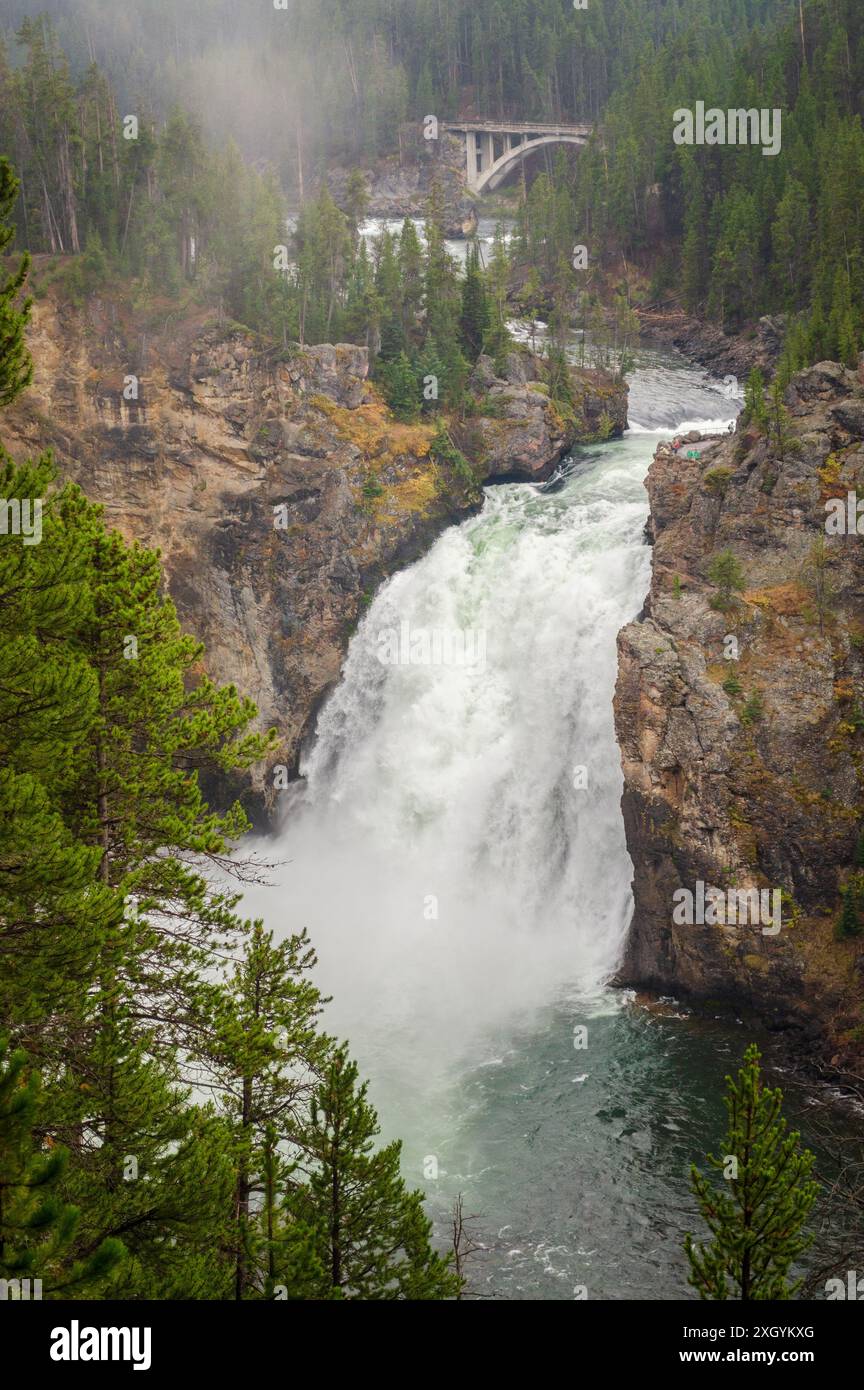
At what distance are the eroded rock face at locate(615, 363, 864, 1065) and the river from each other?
253 centimetres

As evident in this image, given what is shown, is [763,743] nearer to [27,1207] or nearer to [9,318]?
[9,318]

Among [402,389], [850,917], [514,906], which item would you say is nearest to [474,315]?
[402,389]

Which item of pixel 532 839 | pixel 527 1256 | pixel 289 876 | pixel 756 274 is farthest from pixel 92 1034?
pixel 756 274

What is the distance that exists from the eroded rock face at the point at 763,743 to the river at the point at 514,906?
2.53 meters

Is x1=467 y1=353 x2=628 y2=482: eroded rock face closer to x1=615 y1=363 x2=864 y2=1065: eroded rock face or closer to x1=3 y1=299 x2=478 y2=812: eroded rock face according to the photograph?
x1=3 y1=299 x2=478 y2=812: eroded rock face

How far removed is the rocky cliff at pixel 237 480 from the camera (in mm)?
53625

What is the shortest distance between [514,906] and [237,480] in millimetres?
25994

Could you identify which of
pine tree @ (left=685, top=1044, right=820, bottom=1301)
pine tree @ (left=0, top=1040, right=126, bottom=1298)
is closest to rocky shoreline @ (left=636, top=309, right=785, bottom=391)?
pine tree @ (left=685, top=1044, right=820, bottom=1301)

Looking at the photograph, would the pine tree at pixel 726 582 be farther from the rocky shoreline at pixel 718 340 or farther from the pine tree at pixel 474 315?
the rocky shoreline at pixel 718 340

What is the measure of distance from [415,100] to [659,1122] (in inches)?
5523

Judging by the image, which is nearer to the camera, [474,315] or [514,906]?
[514,906]

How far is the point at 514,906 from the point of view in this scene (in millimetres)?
42938

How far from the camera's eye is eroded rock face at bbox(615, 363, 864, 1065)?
3438cm

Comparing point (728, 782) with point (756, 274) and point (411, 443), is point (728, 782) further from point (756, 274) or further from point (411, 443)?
point (756, 274)
